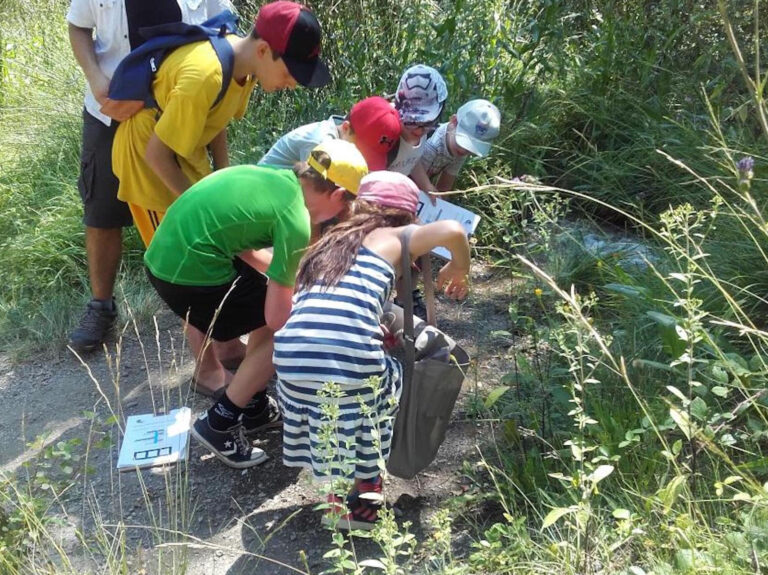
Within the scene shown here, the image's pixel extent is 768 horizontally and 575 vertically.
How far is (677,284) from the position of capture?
352cm

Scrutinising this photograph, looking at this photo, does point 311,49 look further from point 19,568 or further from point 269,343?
point 19,568

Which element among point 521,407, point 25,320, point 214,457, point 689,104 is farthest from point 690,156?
point 25,320

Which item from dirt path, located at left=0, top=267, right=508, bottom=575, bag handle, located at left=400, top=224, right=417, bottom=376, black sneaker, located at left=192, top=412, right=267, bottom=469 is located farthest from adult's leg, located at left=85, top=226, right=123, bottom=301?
bag handle, located at left=400, top=224, right=417, bottom=376

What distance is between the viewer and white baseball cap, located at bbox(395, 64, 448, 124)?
396cm

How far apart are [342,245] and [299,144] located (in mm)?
983

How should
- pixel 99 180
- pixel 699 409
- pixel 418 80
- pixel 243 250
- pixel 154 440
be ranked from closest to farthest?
Result: 1. pixel 699 409
2. pixel 243 250
3. pixel 154 440
4. pixel 99 180
5. pixel 418 80

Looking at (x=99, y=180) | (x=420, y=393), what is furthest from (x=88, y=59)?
(x=420, y=393)

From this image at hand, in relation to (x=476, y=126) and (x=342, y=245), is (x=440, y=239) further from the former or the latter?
(x=476, y=126)

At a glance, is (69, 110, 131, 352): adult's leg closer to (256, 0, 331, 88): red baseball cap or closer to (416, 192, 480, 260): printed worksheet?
(256, 0, 331, 88): red baseball cap

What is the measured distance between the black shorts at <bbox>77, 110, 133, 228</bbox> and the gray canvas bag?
1652mm

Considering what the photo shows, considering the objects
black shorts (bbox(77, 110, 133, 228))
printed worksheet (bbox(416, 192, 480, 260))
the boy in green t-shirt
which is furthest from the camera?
printed worksheet (bbox(416, 192, 480, 260))

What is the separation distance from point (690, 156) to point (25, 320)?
3.57 metres

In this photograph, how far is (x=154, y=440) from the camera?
342 cm

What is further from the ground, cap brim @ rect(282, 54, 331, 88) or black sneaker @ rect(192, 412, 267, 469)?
cap brim @ rect(282, 54, 331, 88)
